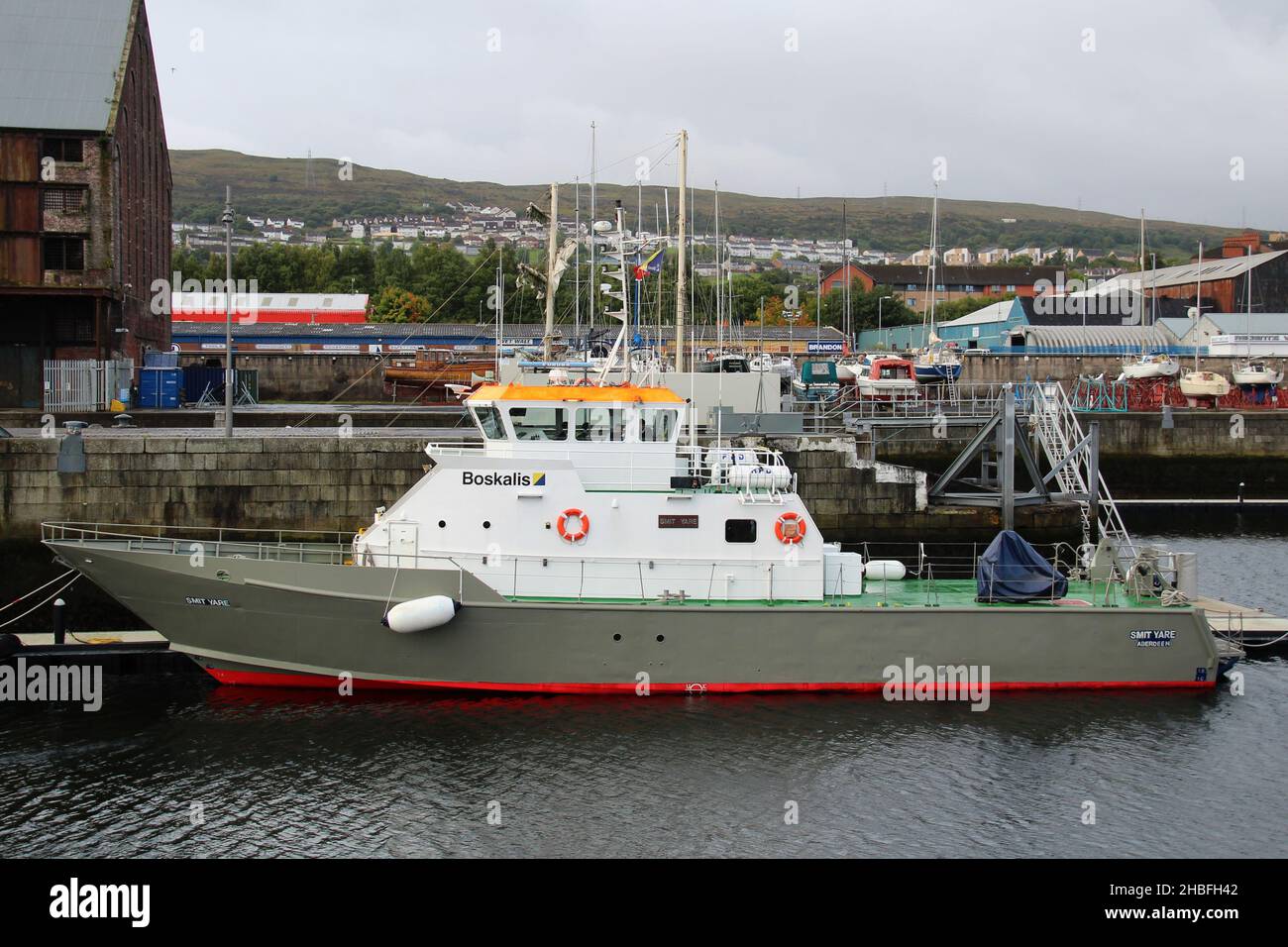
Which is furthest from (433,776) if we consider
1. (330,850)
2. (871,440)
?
(871,440)

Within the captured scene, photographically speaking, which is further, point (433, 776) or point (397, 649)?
point (397, 649)

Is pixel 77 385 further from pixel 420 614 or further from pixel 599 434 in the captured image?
pixel 599 434

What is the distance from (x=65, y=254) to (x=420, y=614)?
2107 centimetres

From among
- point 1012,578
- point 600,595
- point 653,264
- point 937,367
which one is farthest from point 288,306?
point 1012,578

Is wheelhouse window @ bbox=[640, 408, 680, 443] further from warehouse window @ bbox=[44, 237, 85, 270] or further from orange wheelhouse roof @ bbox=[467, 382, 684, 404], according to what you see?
warehouse window @ bbox=[44, 237, 85, 270]

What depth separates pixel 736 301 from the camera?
227 feet

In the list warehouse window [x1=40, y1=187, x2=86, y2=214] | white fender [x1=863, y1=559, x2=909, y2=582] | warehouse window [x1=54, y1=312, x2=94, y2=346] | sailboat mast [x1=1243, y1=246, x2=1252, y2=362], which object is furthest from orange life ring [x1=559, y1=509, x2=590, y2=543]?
sailboat mast [x1=1243, y1=246, x2=1252, y2=362]

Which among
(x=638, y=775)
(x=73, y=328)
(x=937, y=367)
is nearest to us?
(x=638, y=775)

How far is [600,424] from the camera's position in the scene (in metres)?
17.5

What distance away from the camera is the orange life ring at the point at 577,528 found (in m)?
17.0

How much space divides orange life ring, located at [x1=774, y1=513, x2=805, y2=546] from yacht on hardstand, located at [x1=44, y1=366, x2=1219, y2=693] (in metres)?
0.02

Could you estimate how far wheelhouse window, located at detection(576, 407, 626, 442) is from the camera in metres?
17.4
